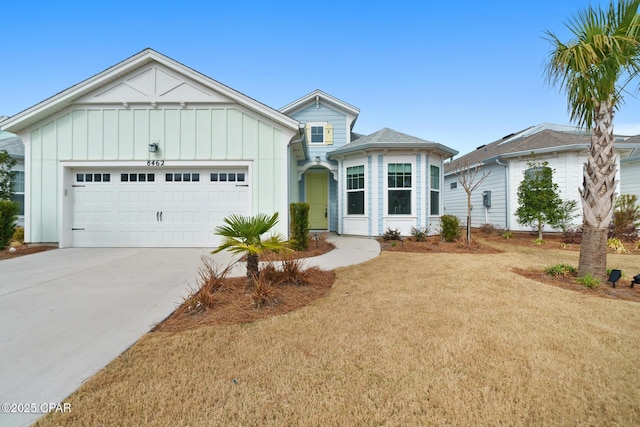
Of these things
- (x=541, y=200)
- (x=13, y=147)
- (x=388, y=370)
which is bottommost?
(x=388, y=370)

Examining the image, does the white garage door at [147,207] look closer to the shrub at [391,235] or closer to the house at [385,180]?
the house at [385,180]

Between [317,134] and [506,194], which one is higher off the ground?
[317,134]

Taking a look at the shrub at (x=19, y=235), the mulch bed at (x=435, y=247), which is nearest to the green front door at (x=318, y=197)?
the mulch bed at (x=435, y=247)

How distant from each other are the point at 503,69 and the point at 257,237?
44.4ft

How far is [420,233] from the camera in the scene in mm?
10219

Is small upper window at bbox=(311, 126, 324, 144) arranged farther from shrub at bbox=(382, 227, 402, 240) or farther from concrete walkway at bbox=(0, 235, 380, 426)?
concrete walkway at bbox=(0, 235, 380, 426)

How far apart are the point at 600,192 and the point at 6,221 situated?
14.5 metres

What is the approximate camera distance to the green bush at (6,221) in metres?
7.94

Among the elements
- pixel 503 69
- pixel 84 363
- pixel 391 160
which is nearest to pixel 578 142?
pixel 503 69

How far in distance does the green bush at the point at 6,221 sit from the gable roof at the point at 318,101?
10106mm

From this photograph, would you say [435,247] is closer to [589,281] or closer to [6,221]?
[589,281]

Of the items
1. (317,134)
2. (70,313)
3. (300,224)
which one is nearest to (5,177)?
(70,313)

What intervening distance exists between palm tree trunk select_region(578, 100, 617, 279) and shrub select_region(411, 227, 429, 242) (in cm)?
507

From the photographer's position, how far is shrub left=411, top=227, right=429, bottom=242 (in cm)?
1015
